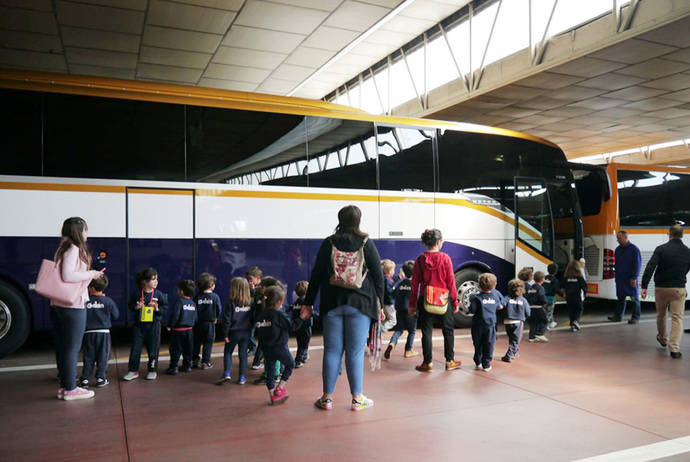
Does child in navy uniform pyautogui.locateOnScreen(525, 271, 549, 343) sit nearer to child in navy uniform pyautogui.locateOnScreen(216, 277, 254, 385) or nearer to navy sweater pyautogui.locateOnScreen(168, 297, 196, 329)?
child in navy uniform pyautogui.locateOnScreen(216, 277, 254, 385)

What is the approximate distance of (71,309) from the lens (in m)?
4.69

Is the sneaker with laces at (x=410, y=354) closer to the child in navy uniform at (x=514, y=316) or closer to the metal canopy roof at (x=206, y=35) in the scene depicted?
the child in navy uniform at (x=514, y=316)

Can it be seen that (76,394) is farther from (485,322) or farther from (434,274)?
(485,322)

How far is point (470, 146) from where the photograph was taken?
29.6 ft

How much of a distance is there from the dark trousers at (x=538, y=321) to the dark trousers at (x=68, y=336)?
591cm

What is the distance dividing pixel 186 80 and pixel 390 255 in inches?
424

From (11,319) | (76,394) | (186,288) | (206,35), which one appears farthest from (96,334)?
(206,35)

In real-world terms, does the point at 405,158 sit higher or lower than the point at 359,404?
higher

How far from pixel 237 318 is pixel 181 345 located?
0.89m

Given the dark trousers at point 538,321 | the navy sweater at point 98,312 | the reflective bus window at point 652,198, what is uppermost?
the reflective bus window at point 652,198

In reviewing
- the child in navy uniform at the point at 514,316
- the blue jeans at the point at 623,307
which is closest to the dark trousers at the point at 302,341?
the child in navy uniform at the point at 514,316

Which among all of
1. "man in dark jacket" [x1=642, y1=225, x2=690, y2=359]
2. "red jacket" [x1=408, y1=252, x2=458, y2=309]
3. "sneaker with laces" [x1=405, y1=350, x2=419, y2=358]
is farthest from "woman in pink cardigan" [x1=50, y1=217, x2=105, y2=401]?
"man in dark jacket" [x1=642, y1=225, x2=690, y2=359]

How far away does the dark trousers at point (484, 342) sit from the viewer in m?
6.08

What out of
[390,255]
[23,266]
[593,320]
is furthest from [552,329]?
[23,266]
